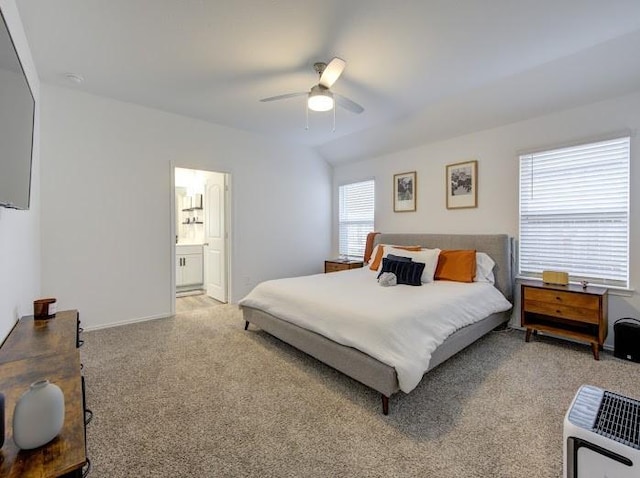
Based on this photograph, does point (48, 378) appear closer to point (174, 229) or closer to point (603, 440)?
point (603, 440)

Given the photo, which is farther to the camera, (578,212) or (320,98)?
(578,212)

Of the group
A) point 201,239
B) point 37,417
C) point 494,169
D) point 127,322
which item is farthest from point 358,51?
point 201,239

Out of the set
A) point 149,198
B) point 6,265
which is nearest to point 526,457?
point 6,265

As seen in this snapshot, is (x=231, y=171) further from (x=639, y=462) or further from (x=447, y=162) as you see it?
(x=639, y=462)

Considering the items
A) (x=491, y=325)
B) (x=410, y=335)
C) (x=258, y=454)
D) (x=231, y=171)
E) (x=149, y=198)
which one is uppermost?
(x=231, y=171)

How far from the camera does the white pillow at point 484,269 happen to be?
11.3 feet

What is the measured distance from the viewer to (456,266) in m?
3.52

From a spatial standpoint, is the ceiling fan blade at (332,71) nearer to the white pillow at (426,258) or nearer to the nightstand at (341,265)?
the white pillow at (426,258)

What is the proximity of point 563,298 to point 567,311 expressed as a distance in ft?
0.41

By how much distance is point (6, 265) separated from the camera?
189 cm

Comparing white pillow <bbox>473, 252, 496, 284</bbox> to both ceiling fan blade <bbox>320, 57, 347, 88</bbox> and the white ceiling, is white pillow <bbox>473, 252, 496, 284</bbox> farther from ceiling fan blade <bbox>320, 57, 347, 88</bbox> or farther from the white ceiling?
ceiling fan blade <bbox>320, 57, 347, 88</bbox>

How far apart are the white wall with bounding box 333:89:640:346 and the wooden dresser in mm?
4120

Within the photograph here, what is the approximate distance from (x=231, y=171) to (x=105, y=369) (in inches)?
118

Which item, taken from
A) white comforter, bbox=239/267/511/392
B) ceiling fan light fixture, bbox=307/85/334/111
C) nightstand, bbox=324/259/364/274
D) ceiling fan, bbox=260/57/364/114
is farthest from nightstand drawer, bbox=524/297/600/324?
ceiling fan light fixture, bbox=307/85/334/111
